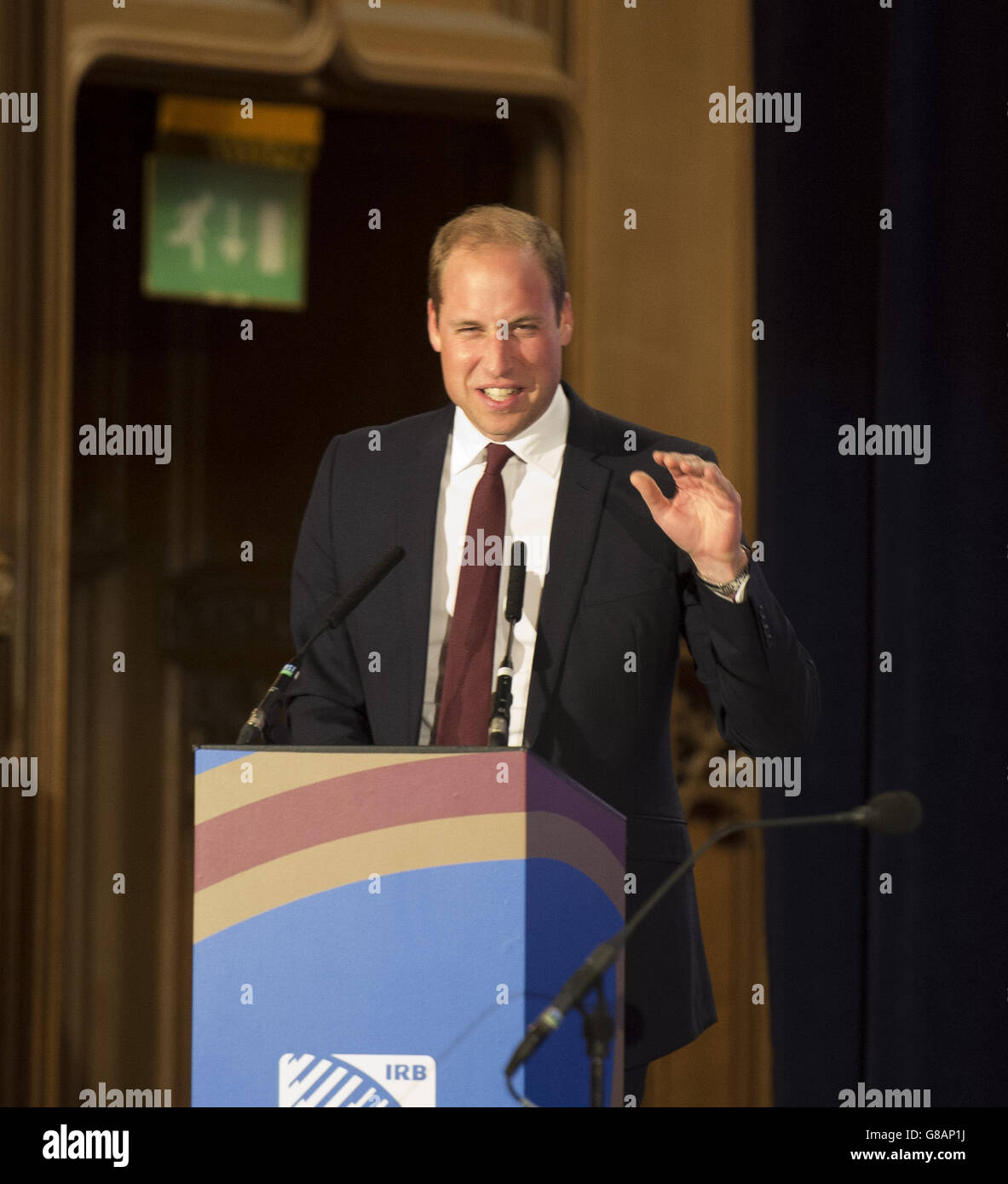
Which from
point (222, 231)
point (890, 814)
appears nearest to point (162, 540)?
point (222, 231)

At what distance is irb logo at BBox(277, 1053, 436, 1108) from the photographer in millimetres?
1657

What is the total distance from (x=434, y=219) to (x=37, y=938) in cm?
229

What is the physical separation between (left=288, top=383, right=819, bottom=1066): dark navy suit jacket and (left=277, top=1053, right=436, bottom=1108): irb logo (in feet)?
1.62

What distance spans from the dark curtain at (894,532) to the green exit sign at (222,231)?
145cm

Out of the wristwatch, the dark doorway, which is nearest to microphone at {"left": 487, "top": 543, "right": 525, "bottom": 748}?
the wristwatch

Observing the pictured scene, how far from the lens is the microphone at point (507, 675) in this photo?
1850 mm

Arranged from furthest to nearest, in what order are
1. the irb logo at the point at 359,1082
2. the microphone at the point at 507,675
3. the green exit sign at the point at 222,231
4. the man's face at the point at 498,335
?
the green exit sign at the point at 222,231 → the man's face at the point at 498,335 → the microphone at the point at 507,675 → the irb logo at the point at 359,1082

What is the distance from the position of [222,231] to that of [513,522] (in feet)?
8.15

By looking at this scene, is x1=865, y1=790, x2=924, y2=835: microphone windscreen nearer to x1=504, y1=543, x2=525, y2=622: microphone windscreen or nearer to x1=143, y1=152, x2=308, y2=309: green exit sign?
x1=504, y1=543, x2=525, y2=622: microphone windscreen

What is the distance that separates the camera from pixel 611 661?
2229 mm

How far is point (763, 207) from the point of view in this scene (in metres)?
3.81

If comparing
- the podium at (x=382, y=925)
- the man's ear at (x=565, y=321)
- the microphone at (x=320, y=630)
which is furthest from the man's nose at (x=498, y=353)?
the podium at (x=382, y=925)

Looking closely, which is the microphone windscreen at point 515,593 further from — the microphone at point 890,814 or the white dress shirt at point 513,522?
the microphone at point 890,814
